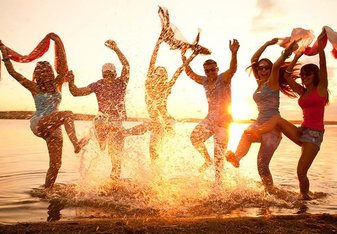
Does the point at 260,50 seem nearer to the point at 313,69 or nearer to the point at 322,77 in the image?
the point at 313,69

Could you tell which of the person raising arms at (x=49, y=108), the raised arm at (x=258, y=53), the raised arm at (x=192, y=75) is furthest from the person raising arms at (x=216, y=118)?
the person raising arms at (x=49, y=108)

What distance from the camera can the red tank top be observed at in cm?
682

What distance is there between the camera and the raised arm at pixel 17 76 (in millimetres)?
7480

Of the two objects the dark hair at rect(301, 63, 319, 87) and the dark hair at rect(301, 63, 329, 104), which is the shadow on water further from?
the dark hair at rect(301, 63, 319, 87)

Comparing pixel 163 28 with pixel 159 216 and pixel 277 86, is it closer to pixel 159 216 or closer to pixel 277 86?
pixel 277 86

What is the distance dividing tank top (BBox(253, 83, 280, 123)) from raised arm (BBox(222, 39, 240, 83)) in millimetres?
774

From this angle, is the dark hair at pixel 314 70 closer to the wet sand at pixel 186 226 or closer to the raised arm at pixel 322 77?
the raised arm at pixel 322 77

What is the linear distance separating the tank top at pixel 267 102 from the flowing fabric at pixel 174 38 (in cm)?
174

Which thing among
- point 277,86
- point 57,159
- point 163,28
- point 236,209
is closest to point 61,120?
point 57,159

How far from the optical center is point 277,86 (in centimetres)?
728

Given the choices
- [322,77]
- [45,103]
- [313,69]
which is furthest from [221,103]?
[45,103]

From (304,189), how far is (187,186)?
2.35m

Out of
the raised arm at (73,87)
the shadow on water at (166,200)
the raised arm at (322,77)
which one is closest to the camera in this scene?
the shadow on water at (166,200)

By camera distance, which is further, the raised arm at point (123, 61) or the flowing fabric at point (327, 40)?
the raised arm at point (123, 61)
